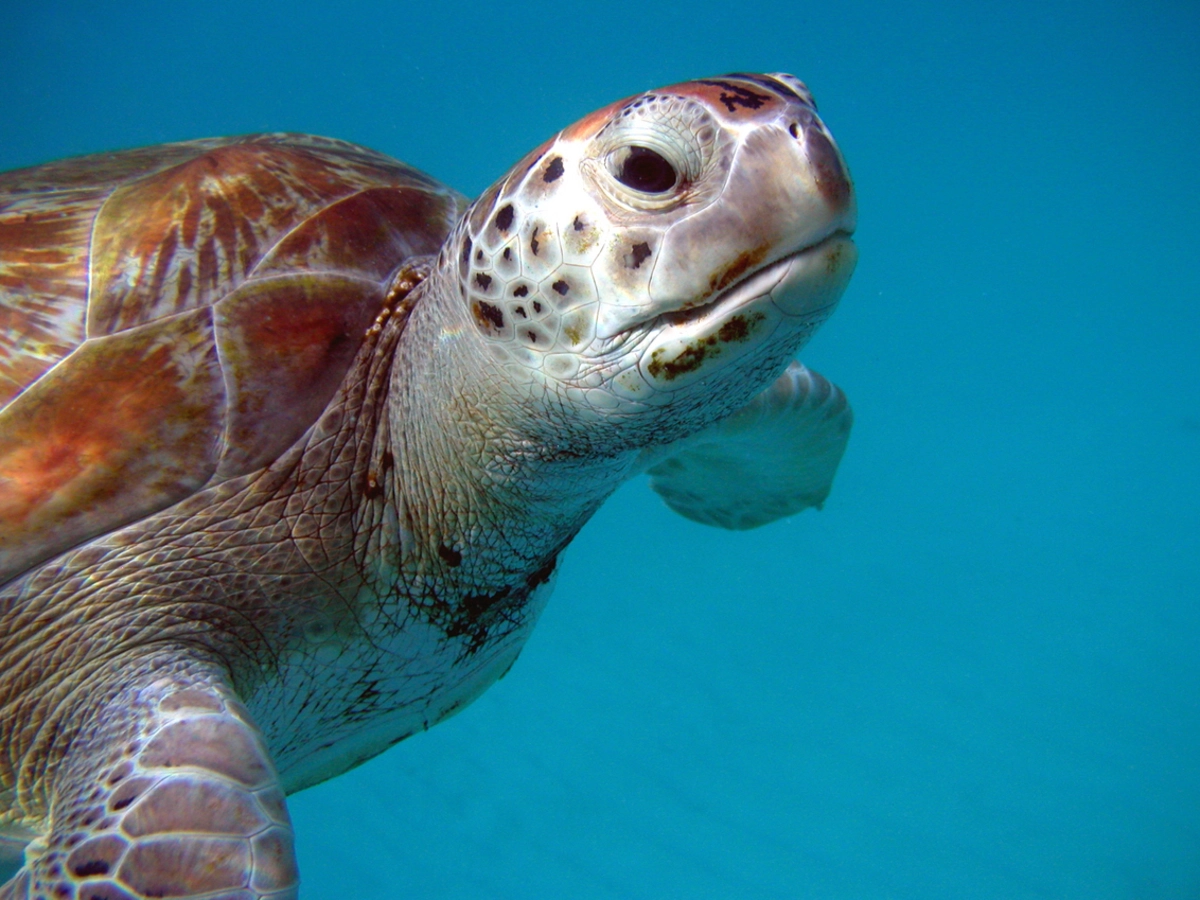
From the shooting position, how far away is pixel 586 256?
1055mm

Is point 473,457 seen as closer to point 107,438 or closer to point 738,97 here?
point 107,438

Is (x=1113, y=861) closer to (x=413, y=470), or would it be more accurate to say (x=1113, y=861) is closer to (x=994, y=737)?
(x=994, y=737)

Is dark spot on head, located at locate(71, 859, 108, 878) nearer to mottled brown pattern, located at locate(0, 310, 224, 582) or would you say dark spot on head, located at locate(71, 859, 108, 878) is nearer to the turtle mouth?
mottled brown pattern, located at locate(0, 310, 224, 582)

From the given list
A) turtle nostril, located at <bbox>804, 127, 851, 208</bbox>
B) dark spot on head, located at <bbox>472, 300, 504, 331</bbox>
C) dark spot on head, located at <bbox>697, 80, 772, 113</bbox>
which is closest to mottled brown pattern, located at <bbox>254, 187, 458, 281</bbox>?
dark spot on head, located at <bbox>472, 300, 504, 331</bbox>

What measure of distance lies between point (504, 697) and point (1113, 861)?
7.08 metres

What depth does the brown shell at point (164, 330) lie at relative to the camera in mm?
1344

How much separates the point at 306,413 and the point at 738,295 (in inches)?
34.8

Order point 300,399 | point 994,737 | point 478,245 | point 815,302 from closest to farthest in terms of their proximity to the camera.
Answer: point 815,302, point 478,245, point 300,399, point 994,737

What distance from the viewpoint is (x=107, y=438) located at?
135 centimetres

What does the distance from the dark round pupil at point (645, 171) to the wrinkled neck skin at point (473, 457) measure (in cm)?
38

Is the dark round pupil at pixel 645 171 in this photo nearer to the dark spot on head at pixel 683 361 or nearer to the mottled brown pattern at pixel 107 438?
the dark spot on head at pixel 683 361

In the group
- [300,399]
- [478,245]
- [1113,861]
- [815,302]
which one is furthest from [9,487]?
[1113,861]

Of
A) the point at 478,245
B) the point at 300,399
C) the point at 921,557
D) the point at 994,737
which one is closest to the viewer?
the point at 478,245

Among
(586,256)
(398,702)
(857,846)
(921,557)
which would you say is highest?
(921,557)
